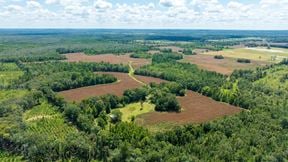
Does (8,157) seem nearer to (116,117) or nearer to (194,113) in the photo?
(116,117)

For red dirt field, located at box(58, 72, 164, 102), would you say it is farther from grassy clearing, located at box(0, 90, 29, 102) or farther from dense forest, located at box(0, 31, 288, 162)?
grassy clearing, located at box(0, 90, 29, 102)

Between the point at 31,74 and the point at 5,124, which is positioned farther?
the point at 31,74

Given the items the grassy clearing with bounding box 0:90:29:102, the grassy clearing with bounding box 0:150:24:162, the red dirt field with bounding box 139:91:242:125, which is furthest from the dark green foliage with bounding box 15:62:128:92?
the grassy clearing with bounding box 0:150:24:162

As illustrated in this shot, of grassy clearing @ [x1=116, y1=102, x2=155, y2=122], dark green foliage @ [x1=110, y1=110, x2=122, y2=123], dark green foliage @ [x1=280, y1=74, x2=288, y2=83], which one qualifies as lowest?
grassy clearing @ [x1=116, y1=102, x2=155, y2=122]

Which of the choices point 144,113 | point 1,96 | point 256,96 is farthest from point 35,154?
point 256,96

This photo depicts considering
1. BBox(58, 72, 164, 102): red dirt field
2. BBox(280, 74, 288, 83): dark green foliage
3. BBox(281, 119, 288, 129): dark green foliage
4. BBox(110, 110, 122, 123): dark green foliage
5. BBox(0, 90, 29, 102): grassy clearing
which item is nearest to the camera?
BBox(281, 119, 288, 129): dark green foliage

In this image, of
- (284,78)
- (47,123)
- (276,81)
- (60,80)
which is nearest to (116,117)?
(47,123)

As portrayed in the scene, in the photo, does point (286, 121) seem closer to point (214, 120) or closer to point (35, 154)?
point (214, 120)
